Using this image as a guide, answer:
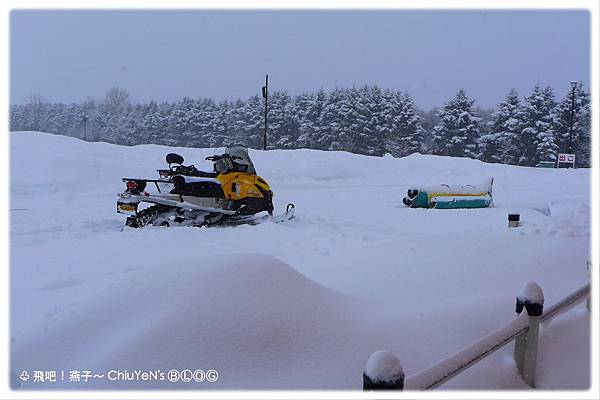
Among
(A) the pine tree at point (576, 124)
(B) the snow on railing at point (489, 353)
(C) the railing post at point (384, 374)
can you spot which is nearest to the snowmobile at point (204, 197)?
(B) the snow on railing at point (489, 353)

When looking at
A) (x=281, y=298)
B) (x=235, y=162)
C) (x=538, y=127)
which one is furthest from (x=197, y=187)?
(x=538, y=127)

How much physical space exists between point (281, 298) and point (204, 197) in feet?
17.3

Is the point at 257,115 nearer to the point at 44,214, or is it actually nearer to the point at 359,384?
the point at 44,214

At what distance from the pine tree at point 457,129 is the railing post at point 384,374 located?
93.0 feet

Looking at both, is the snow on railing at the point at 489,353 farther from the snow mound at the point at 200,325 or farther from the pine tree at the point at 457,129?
the pine tree at the point at 457,129

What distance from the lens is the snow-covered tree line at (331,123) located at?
28.1 metres

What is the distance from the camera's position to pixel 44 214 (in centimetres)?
924

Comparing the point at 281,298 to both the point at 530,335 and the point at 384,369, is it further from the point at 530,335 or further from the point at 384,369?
→ the point at 530,335

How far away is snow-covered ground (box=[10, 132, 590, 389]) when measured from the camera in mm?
2715

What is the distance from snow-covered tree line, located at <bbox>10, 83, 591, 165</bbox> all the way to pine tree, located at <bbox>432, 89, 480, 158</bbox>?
54 millimetres

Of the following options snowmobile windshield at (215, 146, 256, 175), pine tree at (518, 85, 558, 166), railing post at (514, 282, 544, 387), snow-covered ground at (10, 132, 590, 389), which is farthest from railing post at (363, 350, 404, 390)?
pine tree at (518, 85, 558, 166)

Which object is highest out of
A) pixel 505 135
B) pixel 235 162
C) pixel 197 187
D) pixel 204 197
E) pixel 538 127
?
pixel 538 127

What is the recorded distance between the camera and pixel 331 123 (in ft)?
96.7

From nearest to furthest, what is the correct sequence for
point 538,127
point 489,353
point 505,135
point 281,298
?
point 489,353 → point 281,298 → point 538,127 → point 505,135
